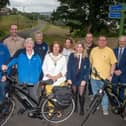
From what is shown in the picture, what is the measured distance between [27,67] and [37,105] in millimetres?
746

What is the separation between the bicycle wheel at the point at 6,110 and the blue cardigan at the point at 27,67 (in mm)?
634

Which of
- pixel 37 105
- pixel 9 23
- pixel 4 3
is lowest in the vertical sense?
pixel 9 23

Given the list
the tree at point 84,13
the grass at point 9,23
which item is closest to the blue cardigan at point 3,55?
the tree at point 84,13

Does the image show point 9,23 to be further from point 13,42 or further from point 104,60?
point 104,60

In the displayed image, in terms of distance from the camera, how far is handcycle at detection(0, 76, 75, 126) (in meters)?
7.43

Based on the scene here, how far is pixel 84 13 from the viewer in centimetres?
6041

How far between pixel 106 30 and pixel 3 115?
5205cm

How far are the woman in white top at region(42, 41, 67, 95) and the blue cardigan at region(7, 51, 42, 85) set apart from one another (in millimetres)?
293

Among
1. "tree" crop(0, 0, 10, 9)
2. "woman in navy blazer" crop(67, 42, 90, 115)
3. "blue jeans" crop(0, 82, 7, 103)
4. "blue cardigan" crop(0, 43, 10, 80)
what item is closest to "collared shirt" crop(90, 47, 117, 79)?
"woman in navy blazer" crop(67, 42, 90, 115)

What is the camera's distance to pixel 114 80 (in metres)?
9.29

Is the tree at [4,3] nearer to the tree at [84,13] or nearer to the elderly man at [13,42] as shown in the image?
the tree at [84,13]

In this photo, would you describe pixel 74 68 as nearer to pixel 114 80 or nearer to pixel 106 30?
pixel 114 80

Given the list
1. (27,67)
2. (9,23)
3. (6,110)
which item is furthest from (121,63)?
(9,23)

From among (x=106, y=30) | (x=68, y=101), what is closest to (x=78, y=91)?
(x=68, y=101)
